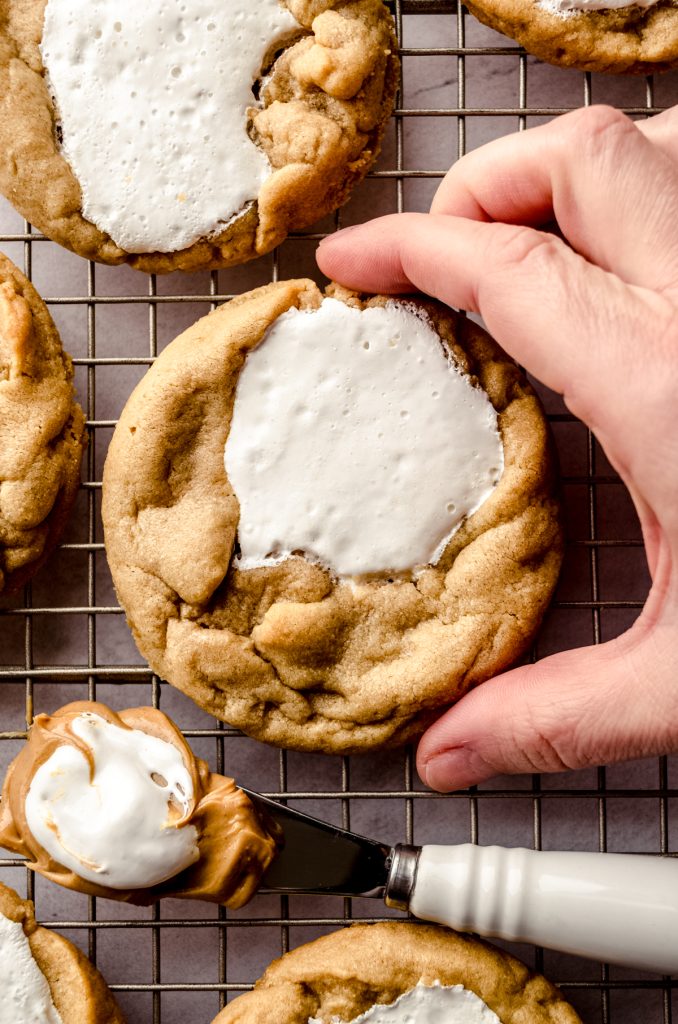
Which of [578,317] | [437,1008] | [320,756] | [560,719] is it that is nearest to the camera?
[578,317]

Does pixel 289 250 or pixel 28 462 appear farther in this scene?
pixel 289 250

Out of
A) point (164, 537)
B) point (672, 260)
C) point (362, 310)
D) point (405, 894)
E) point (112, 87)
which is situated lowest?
point (405, 894)

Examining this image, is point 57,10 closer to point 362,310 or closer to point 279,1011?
A: point 362,310

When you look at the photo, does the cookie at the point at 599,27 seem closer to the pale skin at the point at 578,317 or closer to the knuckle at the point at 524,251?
the pale skin at the point at 578,317

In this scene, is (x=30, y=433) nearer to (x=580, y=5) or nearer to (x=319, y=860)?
(x=319, y=860)

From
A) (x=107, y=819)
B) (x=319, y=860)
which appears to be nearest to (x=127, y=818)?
(x=107, y=819)

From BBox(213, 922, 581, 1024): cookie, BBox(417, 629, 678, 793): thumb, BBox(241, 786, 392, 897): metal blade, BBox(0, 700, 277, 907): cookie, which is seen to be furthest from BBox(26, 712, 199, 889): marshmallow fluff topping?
BBox(417, 629, 678, 793): thumb

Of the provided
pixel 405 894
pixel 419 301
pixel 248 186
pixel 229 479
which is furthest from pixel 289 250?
pixel 405 894
